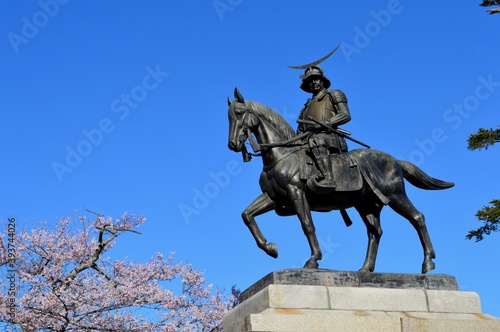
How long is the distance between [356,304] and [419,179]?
8.90 feet

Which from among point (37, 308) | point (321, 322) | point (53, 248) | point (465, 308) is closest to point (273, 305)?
point (321, 322)

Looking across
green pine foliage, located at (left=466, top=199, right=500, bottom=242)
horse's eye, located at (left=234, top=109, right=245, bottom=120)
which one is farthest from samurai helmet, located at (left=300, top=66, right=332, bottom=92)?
green pine foliage, located at (left=466, top=199, right=500, bottom=242)

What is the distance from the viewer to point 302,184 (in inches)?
401

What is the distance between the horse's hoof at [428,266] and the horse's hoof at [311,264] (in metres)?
1.70

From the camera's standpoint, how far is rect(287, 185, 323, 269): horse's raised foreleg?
9.93 meters

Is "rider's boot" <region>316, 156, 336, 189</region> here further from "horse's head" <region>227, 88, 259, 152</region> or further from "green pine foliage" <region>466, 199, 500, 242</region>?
"green pine foliage" <region>466, 199, 500, 242</region>

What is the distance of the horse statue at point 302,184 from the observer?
33.4 feet

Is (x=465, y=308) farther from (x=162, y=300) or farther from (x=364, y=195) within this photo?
(x=162, y=300)

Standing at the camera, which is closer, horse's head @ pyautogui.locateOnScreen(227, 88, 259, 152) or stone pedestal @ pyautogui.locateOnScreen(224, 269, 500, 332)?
stone pedestal @ pyautogui.locateOnScreen(224, 269, 500, 332)

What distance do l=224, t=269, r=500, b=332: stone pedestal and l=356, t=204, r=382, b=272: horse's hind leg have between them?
950 millimetres

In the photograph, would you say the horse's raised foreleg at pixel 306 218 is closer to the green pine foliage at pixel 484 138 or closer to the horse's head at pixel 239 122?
the horse's head at pixel 239 122

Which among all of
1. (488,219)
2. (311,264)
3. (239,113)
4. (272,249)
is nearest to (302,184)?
(272,249)

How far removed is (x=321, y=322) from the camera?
28.7 feet

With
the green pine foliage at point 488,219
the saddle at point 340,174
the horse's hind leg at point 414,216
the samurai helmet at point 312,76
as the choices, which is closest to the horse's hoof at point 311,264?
the saddle at point 340,174
